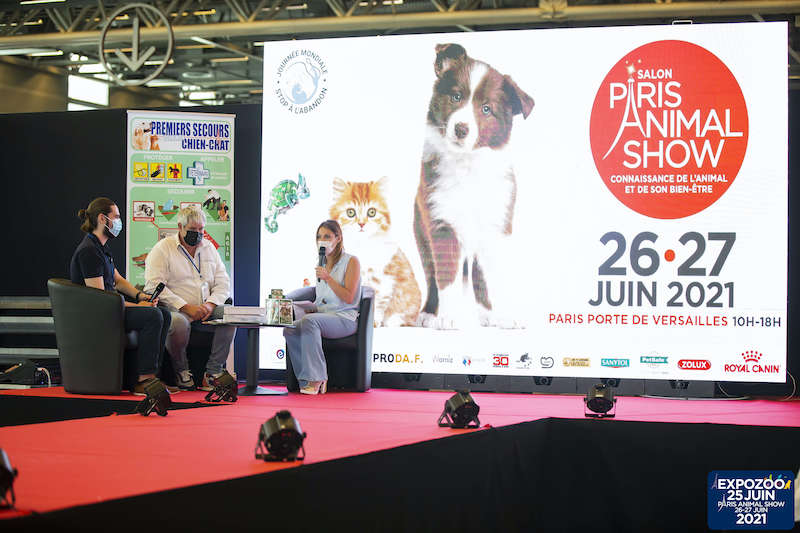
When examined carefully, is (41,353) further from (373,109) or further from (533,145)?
(533,145)

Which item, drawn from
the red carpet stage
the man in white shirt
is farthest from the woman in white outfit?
the man in white shirt

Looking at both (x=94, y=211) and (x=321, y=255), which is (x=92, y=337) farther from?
(x=321, y=255)

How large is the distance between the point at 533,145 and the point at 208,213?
104 inches

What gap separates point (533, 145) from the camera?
626cm

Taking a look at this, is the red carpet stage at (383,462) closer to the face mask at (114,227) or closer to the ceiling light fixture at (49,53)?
the face mask at (114,227)

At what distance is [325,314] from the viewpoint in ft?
19.0

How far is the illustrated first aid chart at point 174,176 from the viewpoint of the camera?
23.3ft

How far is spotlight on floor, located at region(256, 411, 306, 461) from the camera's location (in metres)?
2.54

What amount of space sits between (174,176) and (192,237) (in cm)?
155

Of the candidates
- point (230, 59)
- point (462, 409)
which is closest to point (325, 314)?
point (462, 409)

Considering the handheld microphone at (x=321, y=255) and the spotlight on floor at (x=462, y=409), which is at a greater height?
the handheld microphone at (x=321, y=255)

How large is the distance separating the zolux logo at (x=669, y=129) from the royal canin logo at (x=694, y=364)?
0.97 m

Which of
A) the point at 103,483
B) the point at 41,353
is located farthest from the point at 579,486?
the point at 41,353
